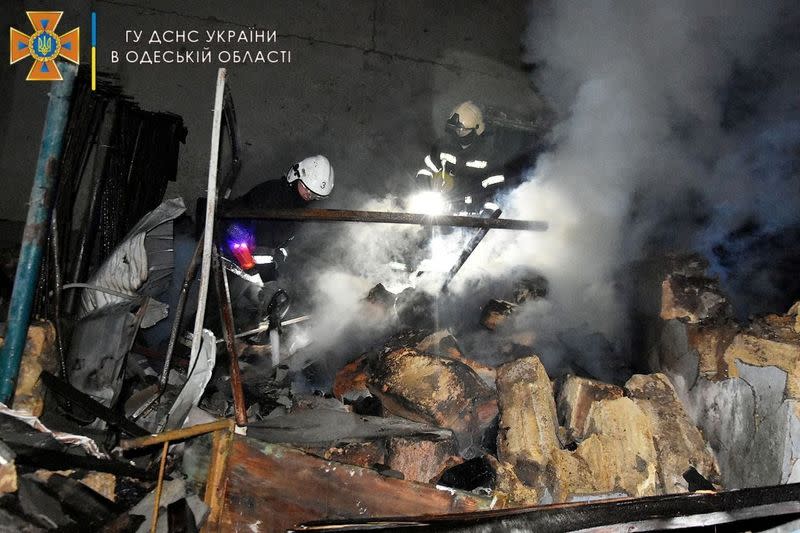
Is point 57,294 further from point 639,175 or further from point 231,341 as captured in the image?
point 639,175

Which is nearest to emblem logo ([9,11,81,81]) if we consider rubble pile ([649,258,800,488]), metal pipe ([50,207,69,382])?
metal pipe ([50,207,69,382])

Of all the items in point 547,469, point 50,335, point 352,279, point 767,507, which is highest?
point 352,279

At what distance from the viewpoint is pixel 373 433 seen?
3.76m

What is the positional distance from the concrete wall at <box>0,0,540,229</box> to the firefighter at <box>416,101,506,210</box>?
1.30 metres

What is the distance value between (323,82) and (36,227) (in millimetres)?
6420

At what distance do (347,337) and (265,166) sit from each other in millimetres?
3905

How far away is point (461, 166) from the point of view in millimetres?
8336

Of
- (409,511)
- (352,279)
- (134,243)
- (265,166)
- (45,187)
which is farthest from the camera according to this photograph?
(265,166)

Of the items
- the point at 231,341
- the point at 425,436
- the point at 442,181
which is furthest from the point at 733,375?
the point at 442,181

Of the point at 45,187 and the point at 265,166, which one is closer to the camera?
the point at 45,187

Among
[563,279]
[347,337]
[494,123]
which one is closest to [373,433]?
[347,337]

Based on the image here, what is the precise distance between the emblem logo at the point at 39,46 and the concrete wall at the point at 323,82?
0.34 ft

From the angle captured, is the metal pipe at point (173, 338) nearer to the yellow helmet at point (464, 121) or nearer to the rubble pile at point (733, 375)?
the rubble pile at point (733, 375)

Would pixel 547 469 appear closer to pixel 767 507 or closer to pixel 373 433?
pixel 373 433
